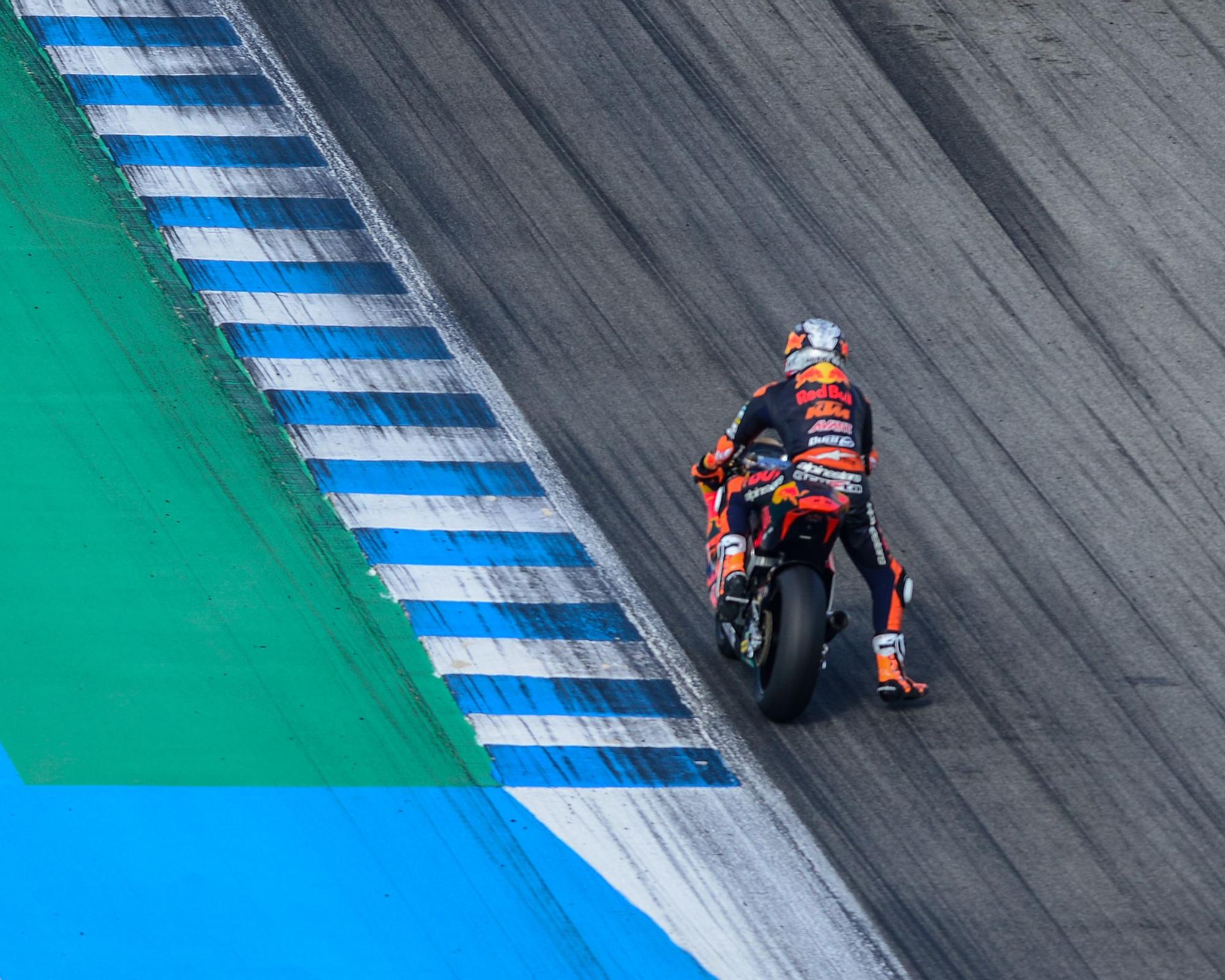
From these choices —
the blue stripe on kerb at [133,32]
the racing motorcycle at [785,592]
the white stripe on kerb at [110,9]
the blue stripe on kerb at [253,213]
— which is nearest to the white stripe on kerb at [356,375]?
the blue stripe on kerb at [253,213]

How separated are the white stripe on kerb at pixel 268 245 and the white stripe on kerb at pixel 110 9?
9.46 ft

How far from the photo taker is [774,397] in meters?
8.92

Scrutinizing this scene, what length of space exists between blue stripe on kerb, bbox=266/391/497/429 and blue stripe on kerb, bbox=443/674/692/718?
91.1 inches

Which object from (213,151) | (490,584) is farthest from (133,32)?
(490,584)

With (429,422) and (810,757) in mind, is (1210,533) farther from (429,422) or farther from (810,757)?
(429,422)

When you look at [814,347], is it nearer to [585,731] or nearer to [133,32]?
[585,731]

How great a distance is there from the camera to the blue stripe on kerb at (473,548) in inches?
395

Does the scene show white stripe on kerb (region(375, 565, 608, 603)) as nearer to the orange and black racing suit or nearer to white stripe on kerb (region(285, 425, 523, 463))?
white stripe on kerb (region(285, 425, 523, 463))

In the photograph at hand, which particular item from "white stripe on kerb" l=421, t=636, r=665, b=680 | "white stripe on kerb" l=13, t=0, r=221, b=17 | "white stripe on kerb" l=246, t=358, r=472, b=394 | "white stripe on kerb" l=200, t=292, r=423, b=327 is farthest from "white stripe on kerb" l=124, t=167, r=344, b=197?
"white stripe on kerb" l=421, t=636, r=665, b=680

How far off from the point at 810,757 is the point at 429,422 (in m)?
3.65

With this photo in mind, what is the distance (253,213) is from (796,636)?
19.9ft

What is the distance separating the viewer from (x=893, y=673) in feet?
29.8

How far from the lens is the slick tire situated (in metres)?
8.45

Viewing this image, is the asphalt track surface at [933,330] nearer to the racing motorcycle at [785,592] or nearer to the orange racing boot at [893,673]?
the orange racing boot at [893,673]
